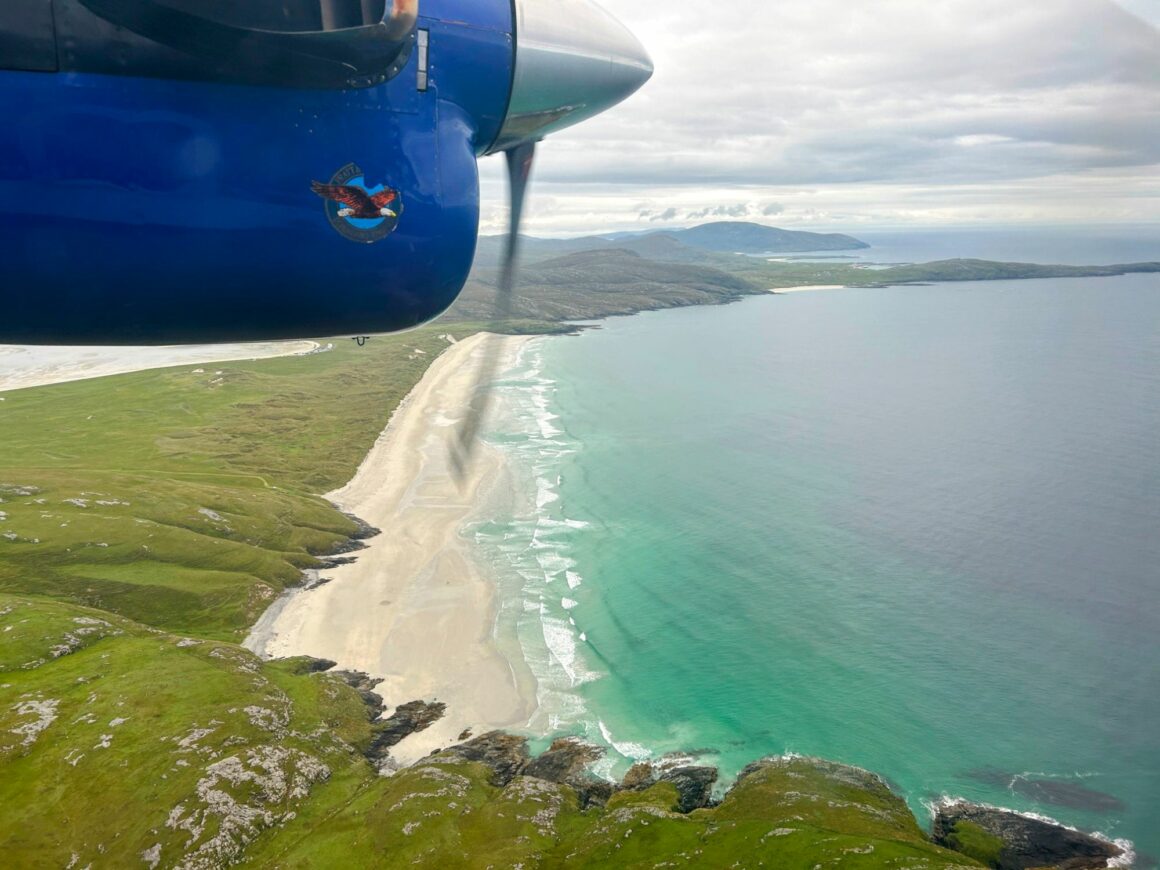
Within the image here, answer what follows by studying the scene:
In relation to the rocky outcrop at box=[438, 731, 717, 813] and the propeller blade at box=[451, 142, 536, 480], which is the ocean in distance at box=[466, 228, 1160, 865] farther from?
the propeller blade at box=[451, 142, 536, 480]

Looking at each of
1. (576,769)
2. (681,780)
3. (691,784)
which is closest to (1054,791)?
(691,784)

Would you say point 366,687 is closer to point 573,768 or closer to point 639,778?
point 573,768

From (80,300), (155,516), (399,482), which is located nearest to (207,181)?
(80,300)

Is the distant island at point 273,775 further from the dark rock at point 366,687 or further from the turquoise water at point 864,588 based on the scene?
the turquoise water at point 864,588

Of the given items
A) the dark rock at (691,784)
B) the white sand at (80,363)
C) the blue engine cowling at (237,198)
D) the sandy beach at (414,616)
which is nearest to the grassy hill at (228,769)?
the dark rock at (691,784)

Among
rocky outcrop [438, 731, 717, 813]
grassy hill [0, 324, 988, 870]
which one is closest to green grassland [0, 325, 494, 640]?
grassy hill [0, 324, 988, 870]
